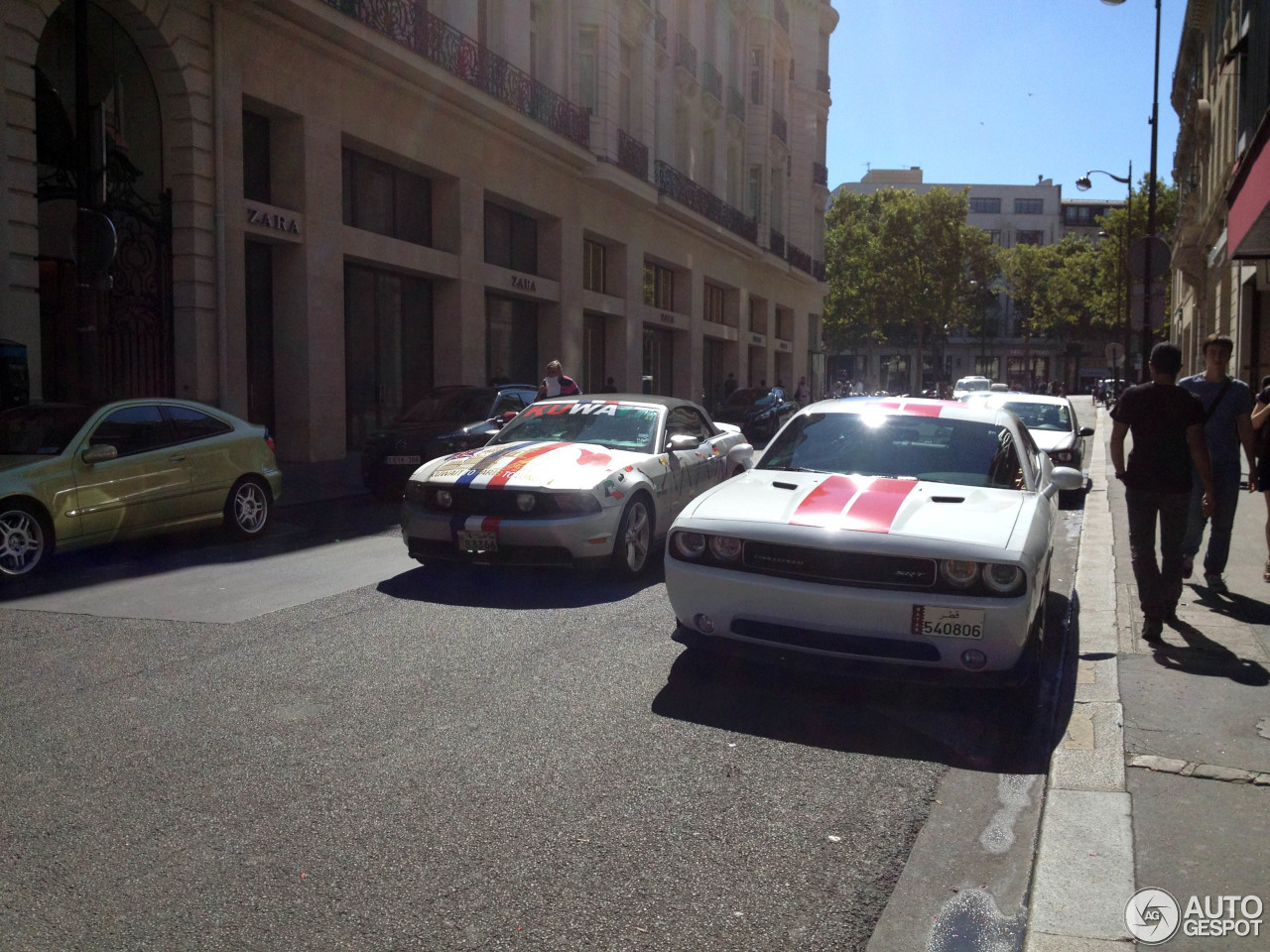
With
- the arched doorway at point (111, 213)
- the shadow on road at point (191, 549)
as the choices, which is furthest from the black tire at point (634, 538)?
the arched doorway at point (111, 213)

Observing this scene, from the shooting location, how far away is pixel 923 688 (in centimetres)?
565

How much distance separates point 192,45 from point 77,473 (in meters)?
10.1

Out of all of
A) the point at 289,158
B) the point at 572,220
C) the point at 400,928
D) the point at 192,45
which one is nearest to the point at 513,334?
the point at 572,220

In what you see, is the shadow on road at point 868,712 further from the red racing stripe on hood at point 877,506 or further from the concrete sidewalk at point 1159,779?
the red racing stripe on hood at point 877,506

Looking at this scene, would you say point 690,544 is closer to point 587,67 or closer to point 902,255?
point 587,67

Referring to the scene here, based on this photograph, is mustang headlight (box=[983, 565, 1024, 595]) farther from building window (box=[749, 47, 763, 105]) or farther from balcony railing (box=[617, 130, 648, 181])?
building window (box=[749, 47, 763, 105])

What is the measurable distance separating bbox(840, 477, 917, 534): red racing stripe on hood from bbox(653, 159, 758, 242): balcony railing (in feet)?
89.0

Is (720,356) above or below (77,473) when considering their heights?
above

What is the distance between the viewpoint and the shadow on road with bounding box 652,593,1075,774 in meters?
4.73

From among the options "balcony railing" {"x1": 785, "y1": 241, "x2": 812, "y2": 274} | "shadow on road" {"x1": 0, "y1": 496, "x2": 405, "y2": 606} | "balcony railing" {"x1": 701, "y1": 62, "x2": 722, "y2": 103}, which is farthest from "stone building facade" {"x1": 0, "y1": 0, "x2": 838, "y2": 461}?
"balcony railing" {"x1": 785, "y1": 241, "x2": 812, "y2": 274}

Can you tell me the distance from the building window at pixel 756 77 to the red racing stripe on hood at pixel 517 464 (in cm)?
3665

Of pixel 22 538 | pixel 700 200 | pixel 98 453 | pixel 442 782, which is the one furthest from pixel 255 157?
pixel 700 200

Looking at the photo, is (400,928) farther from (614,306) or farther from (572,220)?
(614,306)

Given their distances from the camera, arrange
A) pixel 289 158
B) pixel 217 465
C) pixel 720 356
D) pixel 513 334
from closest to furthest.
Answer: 1. pixel 217 465
2. pixel 289 158
3. pixel 513 334
4. pixel 720 356
